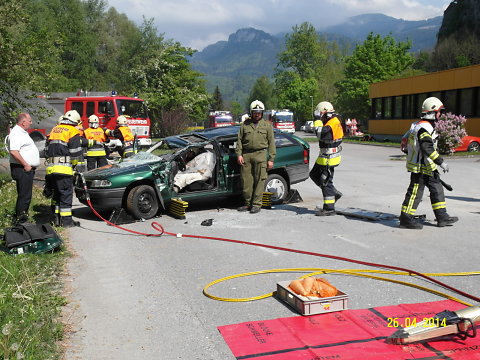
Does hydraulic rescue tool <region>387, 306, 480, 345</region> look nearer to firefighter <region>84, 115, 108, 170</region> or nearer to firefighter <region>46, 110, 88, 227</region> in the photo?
firefighter <region>46, 110, 88, 227</region>

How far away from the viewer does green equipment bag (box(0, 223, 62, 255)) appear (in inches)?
255

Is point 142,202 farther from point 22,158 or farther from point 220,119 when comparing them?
point 220,119

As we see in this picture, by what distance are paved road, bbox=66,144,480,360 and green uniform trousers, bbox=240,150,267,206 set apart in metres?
0.37

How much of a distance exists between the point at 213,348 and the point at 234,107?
17156 centimetres

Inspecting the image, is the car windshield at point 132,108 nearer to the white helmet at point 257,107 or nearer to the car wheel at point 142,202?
the white helmet at point 257,107

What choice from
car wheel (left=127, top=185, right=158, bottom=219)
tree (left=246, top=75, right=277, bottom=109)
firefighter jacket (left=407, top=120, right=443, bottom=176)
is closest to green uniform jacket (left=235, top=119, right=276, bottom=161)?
car wheel (left=127, top=185, right=158, bottom=219)

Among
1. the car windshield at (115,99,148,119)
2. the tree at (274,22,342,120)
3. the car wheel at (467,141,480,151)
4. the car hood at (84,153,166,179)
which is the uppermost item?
the tree at (274,22,342,120)

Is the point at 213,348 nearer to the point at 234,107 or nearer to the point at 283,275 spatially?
the point at 283,275

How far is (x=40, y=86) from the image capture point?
13.6 meters

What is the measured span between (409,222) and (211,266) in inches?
137

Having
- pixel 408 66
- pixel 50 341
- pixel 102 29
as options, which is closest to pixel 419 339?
pixel 50 341

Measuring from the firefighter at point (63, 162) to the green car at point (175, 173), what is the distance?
1.52 ft

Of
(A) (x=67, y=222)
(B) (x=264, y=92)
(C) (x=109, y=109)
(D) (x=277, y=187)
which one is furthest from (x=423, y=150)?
(B) (x=264, y=92)

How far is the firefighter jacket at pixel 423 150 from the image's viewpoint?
780 cm
